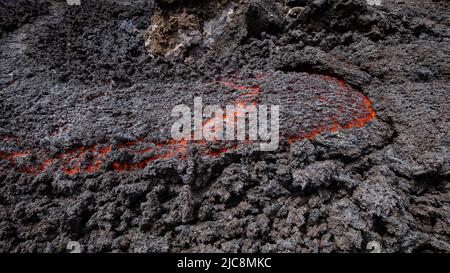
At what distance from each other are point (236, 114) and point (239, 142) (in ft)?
1.45

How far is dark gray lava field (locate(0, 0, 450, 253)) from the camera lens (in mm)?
2543

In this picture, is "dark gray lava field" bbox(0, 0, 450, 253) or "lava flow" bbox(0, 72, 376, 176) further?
"lava flow" bbox(0, 72, 376, 176)

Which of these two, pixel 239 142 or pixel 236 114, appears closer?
pixel 239 142

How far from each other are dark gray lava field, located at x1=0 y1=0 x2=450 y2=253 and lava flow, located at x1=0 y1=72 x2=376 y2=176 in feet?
0.05

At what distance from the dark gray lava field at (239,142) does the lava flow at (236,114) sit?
2 cm

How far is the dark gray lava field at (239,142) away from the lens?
2.54m

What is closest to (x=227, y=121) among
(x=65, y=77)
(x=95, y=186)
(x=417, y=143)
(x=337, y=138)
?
(x=337, y=138)

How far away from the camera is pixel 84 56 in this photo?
5203 millimetres

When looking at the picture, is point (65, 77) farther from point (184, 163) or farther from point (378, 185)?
point (378, 185)

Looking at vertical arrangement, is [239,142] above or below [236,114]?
below

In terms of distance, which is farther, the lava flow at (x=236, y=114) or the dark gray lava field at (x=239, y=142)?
the lava flow at (x=236, y=114)

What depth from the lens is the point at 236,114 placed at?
3436 mm

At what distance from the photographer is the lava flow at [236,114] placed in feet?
10.3

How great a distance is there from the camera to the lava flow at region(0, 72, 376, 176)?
3148mm
